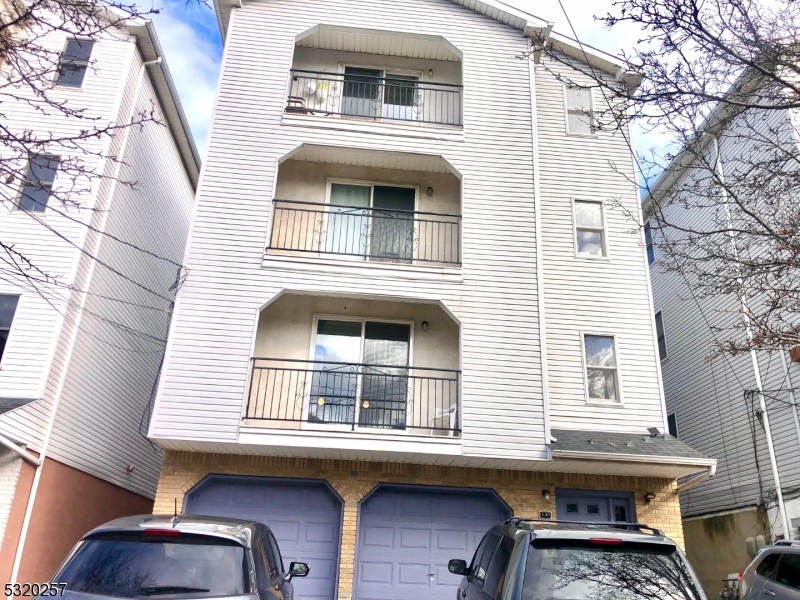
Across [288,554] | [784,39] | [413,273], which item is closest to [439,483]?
A: [288,554]

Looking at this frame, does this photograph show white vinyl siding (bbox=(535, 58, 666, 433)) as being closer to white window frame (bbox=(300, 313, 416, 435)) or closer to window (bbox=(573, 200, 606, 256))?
window (bbox=(573, 200, 606, 256))

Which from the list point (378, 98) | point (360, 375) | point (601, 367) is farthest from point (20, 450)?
point (601, 367)

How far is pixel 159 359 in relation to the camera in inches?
624

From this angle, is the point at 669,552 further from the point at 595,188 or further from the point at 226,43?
the point at 226,43

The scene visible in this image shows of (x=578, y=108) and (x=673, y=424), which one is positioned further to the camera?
(x=673, y=424)

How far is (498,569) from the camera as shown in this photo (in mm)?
5238

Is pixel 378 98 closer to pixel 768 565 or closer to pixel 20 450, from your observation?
pixel 20 450

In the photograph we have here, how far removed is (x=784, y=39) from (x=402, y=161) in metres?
7.27

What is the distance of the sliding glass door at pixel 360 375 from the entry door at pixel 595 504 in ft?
10.4

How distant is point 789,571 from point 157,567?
21.6 ft

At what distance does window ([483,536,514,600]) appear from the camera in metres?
4.94

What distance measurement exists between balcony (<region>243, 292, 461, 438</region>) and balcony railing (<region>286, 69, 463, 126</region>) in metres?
4.32

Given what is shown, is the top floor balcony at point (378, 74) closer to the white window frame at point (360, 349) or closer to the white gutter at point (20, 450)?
the white window frame at point (360, 349)

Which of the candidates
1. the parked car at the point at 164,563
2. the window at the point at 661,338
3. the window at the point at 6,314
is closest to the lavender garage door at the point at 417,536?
the parked car at the point at 164,563
